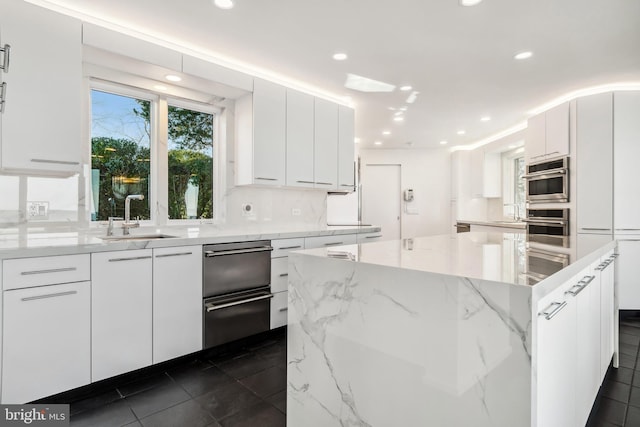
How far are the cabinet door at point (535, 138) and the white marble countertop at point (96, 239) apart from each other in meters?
2.68

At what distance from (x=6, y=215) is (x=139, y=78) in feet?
4.49

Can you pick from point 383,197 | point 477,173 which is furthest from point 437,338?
point 383,197

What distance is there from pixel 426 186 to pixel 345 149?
3.51 meters

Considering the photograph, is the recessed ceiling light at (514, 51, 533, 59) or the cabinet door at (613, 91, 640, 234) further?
the cabinet door at (613, 91, 640, 234)

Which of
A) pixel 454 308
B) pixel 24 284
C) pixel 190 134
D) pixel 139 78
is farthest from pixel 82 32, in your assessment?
pixel 454 308

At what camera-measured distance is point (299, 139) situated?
350 cm

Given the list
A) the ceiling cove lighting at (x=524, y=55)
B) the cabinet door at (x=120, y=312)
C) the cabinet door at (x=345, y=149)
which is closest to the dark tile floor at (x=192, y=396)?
the cabinet door at (x=120, y=312)

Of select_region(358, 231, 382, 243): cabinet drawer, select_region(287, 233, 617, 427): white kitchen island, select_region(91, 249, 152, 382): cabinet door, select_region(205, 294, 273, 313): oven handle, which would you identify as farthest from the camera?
select_region(358, 231, 382, 243): cabinet drawer

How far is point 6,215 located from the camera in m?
2.17

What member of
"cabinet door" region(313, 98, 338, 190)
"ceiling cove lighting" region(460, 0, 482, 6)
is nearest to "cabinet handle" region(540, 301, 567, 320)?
"ceiling cove lighting" region(460, 0, 482, 6)

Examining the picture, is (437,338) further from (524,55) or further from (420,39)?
(524,55)

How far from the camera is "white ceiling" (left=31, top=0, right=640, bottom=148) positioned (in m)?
2.21

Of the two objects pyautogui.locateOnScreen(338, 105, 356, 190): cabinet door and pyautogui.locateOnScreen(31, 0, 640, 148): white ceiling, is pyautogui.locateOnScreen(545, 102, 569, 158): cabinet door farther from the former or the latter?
pyautogui.locateOnScreen(338, 105, 356, 190): cabinet door

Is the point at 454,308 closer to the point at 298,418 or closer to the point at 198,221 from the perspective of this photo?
the point at 298,418
